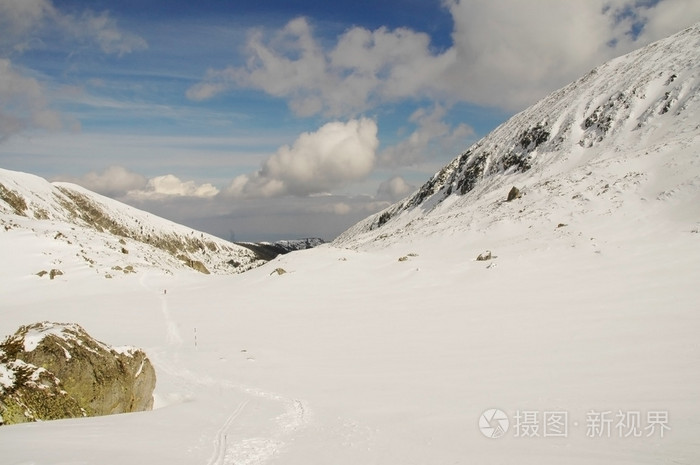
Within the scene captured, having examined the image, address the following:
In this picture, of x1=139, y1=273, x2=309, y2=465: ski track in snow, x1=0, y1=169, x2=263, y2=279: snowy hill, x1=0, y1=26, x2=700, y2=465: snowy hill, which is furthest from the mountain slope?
x1=139, y1=273, x2=309, y2=465: ski track in snow

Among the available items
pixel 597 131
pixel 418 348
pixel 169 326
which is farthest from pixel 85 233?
pixel 597 131

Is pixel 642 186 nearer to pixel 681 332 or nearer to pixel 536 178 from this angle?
pixel 536 178

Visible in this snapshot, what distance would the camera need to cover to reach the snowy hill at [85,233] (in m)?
39.6

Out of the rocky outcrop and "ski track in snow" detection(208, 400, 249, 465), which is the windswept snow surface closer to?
"ski track in snow" detection(208, 400, 249, 465)

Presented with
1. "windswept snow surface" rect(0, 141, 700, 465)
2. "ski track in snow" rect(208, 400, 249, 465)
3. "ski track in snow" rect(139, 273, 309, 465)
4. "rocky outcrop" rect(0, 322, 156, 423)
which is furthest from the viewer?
"rocky outcrop" rect(0, 322, 156, 423)

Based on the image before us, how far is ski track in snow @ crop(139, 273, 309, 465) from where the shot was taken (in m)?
6.79

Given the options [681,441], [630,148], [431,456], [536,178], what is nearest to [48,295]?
[431,456]

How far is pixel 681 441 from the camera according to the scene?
6.38 m

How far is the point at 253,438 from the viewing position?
25.8 feet

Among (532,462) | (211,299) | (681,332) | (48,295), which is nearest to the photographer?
(532,462)

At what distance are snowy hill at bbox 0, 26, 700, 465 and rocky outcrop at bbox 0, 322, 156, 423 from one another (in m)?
0.92

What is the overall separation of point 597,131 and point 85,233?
3105 inches

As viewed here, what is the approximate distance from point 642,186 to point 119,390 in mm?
44237

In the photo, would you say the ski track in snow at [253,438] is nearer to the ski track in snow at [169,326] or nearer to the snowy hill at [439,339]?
the snowy hill at [439,339]
